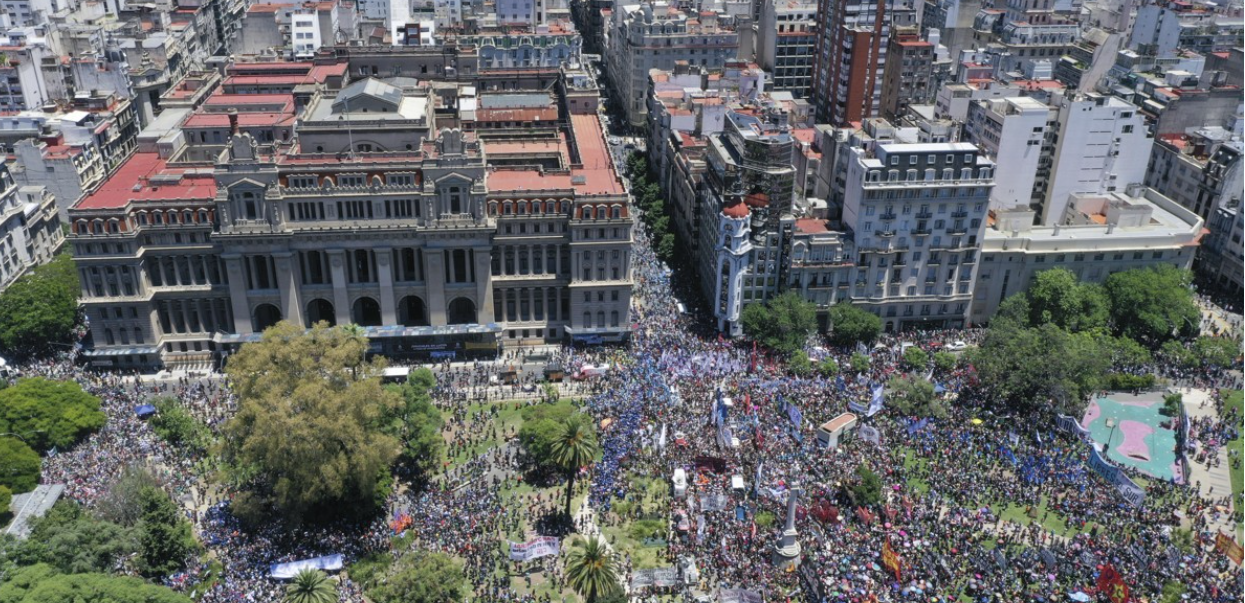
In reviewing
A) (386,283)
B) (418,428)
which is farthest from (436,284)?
(418,428)

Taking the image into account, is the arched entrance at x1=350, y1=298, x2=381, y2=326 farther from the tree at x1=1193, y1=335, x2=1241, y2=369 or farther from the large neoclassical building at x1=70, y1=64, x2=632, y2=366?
the tree at x1=1193, y1=335, x2=1241, y2=369

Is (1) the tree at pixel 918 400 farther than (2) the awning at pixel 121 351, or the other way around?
(2) the awning at pixel 121 351

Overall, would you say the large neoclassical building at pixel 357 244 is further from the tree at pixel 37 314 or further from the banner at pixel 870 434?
the banner at pixel 870 434

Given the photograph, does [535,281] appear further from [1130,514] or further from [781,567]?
[1130,514]

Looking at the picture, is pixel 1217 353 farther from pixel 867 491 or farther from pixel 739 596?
pixel 739 596

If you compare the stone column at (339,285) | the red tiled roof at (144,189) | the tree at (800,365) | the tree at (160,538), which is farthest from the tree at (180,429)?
the tree at (800,365)

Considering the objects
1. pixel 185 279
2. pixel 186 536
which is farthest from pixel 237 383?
pixel 185 279

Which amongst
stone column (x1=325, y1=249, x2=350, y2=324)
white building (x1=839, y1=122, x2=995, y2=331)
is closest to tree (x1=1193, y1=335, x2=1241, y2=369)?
white building (x1=839, y1=122, x2=995, y2=331)
